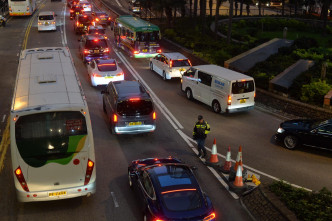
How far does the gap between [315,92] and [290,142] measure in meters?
5.08

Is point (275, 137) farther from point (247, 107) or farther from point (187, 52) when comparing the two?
point (187, 52)

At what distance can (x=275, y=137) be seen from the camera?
17.0 meters

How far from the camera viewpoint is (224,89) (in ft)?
66.5

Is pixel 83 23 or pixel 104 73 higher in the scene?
pixel 83 23

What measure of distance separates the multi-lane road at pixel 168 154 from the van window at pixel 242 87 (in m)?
1.38

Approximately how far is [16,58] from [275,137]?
23.5 metres

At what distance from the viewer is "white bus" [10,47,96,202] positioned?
10.6 metres

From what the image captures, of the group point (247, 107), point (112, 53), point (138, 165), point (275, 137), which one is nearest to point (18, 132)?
point (138, 165)

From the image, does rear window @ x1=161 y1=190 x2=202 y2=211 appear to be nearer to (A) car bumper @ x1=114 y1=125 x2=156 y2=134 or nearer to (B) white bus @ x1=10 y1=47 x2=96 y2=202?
(B) white bus @ x1=10 y1=47 x2=96 y2=202

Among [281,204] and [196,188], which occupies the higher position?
[196,188]

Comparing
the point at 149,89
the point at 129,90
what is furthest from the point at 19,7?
the point at 129,90

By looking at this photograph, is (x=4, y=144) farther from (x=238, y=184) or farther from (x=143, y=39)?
(x=143, y=39)

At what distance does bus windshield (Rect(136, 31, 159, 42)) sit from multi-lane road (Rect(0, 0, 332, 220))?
254 inches

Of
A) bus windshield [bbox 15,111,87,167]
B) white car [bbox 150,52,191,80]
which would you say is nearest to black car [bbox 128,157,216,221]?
bus windshield [bbox 15,111,87,167]
